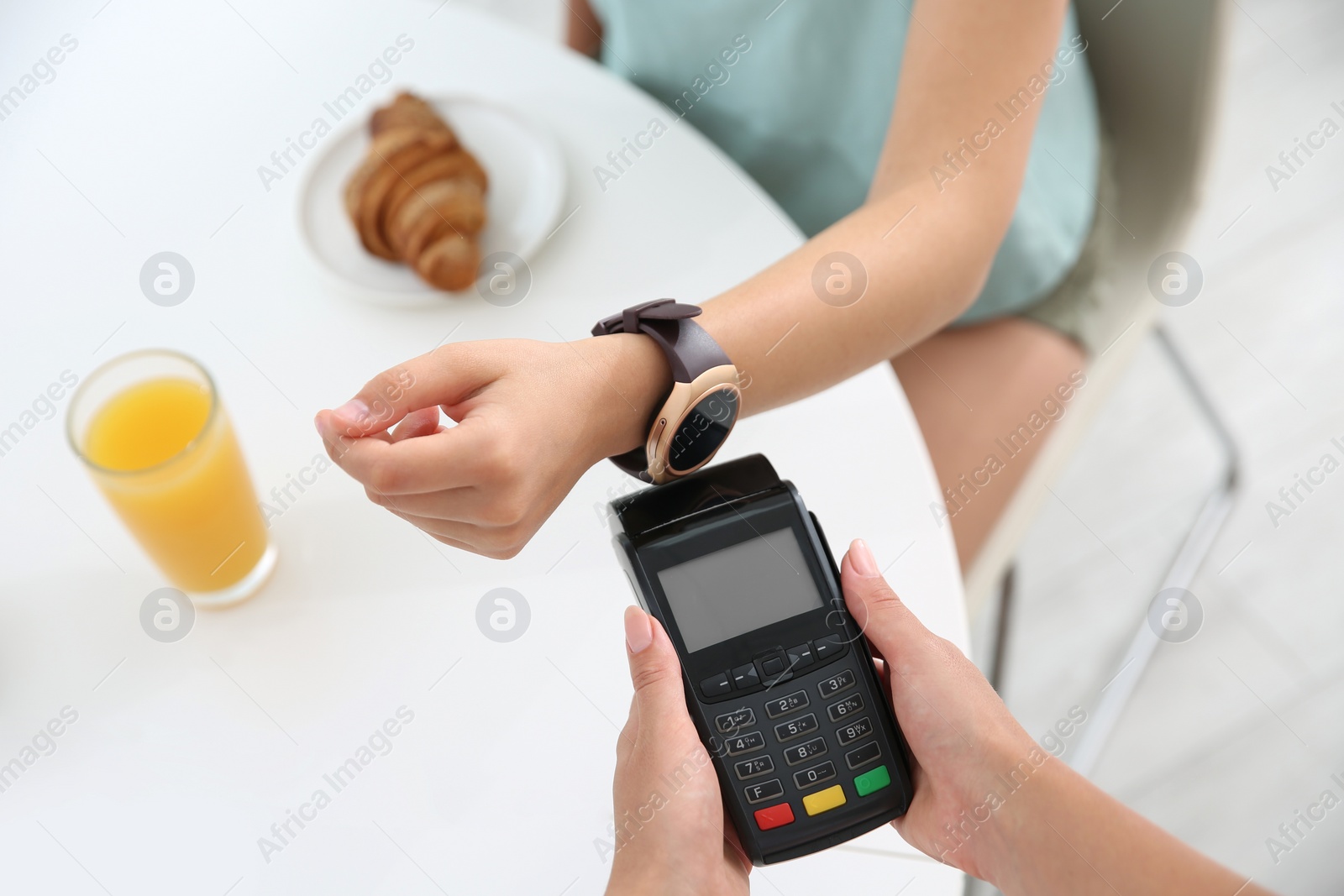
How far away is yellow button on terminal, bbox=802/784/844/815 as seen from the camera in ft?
1.70

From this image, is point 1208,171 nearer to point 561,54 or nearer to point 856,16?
point 856,16

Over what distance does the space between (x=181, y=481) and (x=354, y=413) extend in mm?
133

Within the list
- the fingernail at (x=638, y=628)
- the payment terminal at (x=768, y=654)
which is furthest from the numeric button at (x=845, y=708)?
the fingernail at (x=638, y=628)

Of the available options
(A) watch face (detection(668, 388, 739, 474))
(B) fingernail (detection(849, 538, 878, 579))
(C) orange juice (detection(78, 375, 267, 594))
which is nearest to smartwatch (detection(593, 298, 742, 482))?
(A) watch face (detection(668, 388, 739, 474))

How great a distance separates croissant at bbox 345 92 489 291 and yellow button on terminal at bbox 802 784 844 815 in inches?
17.1

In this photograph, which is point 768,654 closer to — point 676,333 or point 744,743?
point 744,743

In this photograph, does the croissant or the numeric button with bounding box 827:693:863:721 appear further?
the croissant

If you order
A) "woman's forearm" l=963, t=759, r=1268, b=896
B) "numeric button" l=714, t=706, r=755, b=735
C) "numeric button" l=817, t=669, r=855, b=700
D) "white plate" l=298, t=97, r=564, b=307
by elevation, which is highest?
"white plate" l=298, t=97, r=564, b=307

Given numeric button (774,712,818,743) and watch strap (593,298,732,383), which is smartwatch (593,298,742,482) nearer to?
watch strap (593,298,732,383)

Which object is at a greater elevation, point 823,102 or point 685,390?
point 823,102

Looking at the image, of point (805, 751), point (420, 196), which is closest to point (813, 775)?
point (805, 751)

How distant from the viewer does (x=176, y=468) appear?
21.3 inches

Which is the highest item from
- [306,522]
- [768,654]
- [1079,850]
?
[306,522]

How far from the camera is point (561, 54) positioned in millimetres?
826
